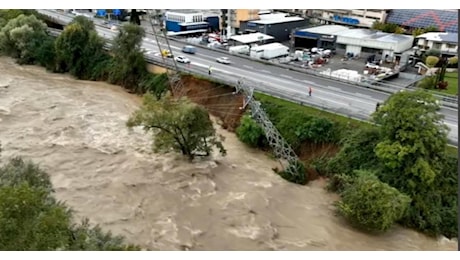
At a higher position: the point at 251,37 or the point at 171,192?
the point at 251,37

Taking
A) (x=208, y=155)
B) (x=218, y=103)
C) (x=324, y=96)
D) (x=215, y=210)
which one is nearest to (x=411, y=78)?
(x=324, y=96)

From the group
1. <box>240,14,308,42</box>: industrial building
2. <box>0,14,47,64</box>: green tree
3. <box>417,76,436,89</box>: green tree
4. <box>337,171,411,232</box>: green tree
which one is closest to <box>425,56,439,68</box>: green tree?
<box>417,76,436,89</box>: green tree

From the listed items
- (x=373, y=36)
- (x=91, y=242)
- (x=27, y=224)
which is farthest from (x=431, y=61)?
(x=27, y=224)

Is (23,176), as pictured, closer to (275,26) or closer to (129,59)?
(129,59)

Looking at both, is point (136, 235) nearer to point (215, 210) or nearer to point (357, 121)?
point (215, 210)

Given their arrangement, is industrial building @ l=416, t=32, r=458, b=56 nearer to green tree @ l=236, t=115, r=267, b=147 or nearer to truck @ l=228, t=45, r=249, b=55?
truck @ l=228, t=45, r=249, b=55

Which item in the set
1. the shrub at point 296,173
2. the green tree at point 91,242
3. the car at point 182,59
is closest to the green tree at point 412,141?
the shrub at point 296,173
